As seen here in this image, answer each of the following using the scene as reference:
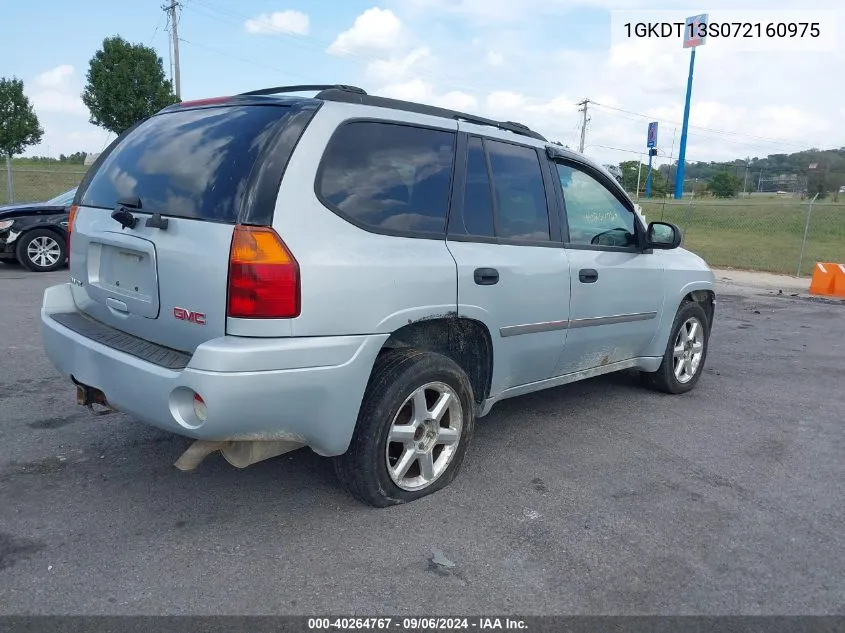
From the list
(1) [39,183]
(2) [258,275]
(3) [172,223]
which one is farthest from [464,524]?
(1) [39,183]

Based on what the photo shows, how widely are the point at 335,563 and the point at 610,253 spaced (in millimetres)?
2633

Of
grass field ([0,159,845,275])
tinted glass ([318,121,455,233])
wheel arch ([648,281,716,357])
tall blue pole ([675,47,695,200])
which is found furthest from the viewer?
tall blue pole ([675,47,695,200])

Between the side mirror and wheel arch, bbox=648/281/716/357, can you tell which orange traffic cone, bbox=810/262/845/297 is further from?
the side mirror

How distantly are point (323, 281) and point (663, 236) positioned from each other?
2.87 m

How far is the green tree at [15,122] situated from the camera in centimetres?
2603

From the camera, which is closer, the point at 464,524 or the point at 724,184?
the point at 464,524

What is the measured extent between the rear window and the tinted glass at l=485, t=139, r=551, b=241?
1283 mm

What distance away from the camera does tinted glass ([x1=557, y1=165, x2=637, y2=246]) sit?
13.7 feet

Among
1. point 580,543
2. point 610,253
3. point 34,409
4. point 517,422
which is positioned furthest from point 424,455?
point 34,409

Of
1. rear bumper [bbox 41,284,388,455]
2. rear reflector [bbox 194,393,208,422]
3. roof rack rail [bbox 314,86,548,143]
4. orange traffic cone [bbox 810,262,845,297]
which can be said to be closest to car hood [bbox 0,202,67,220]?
rear bumper [bbox 41,284,388,455]

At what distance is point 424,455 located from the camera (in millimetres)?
3311

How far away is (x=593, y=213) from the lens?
14.4ft

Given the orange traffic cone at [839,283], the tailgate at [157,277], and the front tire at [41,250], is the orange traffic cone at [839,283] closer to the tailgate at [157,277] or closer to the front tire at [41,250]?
the tailgate at [157,277]

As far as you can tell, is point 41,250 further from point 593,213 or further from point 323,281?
point 323,281
